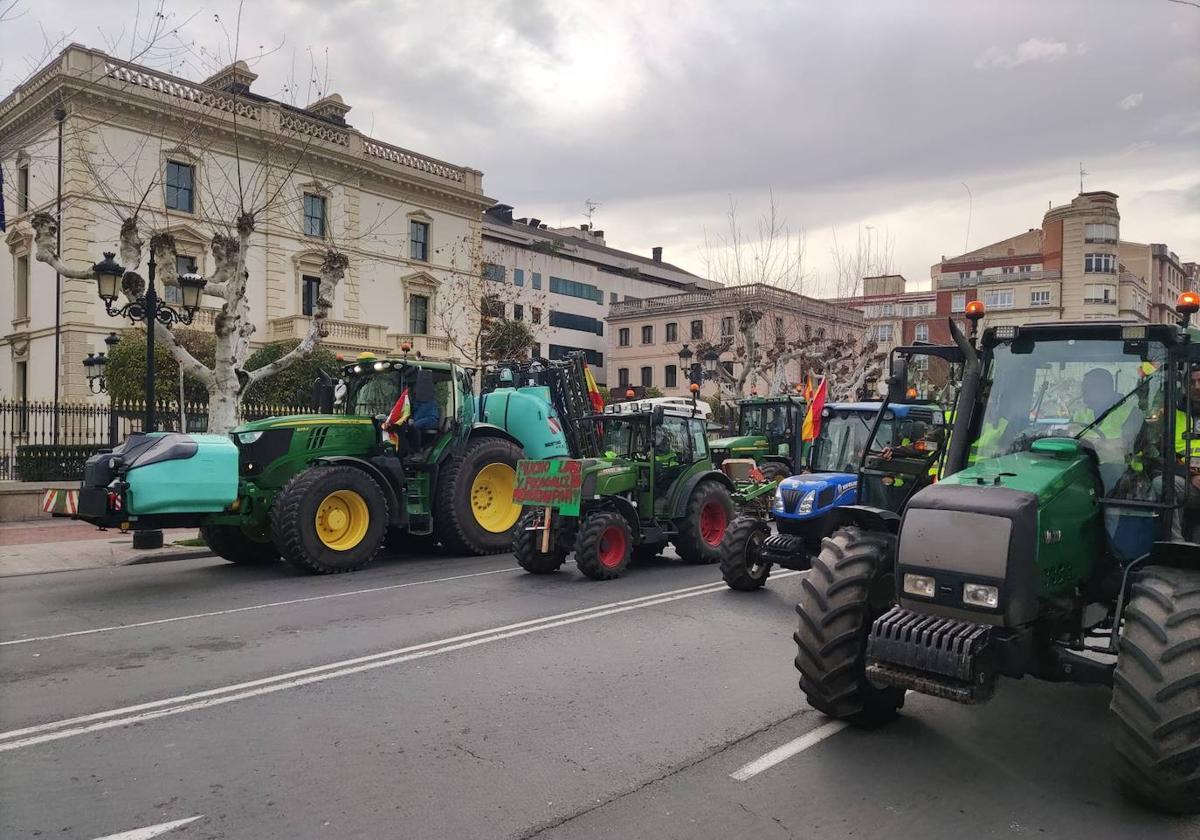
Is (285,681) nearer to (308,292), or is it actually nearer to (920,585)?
(920,585)

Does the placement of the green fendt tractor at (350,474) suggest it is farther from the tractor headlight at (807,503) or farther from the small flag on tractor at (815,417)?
the tractor headlight at (807,503)

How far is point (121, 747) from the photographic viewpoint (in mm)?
4879

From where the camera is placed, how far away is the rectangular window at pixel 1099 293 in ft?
204

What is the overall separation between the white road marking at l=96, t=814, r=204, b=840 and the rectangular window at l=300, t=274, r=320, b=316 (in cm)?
3120

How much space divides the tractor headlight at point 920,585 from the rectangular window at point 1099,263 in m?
68.8

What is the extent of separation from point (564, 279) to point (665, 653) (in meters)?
50.3

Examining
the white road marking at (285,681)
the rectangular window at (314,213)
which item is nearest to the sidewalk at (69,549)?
the white road marking at (285,681)

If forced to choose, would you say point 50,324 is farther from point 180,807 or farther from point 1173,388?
point 1173,388

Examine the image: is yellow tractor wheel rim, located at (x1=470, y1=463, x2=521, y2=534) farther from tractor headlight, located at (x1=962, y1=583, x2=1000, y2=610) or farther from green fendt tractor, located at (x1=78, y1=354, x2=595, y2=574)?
tractor headlight, located at (x1=962, y1=583, x2=1000, y2=610)

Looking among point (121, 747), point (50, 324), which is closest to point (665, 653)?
point (121, 747)

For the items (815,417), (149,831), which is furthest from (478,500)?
(149,831)

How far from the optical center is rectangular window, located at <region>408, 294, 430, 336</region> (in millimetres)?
37469

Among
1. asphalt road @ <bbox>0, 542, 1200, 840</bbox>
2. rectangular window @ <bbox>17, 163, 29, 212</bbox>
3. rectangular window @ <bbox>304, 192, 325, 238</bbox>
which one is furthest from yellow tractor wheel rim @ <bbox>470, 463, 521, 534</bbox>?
rectangular window @ <bbox>17, 163, 29, 212</bbox>

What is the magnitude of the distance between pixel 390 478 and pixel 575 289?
4655 cm
